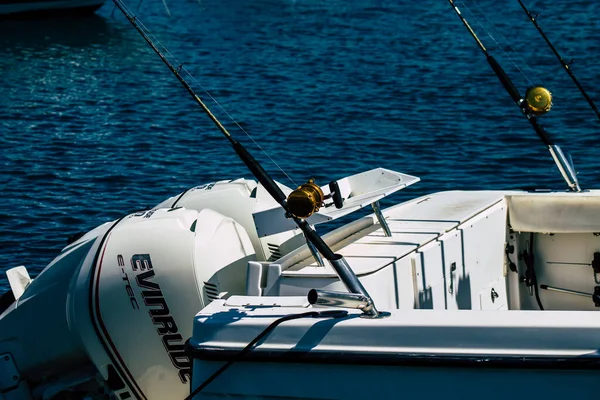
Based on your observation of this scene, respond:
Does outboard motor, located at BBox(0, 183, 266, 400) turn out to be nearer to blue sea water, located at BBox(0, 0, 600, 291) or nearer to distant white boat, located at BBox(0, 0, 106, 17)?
blue sea water, located at BBox(0, 0, 600, 291)

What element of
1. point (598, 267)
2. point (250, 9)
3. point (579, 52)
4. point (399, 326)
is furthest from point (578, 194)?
point (250, 9)

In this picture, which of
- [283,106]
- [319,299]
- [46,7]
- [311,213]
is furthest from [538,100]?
[46,7]

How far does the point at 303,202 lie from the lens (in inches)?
178

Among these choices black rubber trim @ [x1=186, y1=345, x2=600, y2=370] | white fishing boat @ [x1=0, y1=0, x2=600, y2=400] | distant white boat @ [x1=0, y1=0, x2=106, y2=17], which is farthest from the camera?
distant white boat @ [x1=0, y1=0, x2=106, y2=17]

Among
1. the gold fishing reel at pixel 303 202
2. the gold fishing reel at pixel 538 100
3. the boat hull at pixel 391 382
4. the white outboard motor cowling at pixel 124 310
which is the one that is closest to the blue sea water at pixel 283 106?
the gold fishing reel at pixel 538 100

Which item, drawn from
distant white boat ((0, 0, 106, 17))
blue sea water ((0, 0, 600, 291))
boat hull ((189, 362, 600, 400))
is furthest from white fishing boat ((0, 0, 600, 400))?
distant white boat ((0, 0, 106, 17))

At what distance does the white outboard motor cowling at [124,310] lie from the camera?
5191 millimetres

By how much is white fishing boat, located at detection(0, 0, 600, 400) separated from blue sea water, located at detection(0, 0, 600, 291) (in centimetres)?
323

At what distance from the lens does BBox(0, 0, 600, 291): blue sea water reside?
12398 mm

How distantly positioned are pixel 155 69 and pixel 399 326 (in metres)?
15.7

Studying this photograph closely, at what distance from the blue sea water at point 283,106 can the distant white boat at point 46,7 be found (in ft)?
4.50

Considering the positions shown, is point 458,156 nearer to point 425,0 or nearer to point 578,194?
point 578,194

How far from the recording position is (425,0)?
24.4m

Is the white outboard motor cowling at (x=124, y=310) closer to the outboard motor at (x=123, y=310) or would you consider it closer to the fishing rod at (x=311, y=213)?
the outboard motor at (x=123, y=310)
